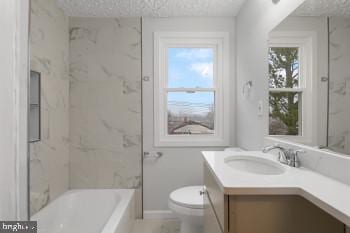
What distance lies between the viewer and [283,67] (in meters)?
1.49

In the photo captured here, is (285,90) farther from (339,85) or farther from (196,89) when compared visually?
(196,89)

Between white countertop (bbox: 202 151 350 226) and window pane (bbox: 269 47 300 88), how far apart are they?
61cm

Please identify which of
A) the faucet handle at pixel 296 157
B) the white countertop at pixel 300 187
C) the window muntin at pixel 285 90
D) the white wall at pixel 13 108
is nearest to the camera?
the white wall at pixel 13 108

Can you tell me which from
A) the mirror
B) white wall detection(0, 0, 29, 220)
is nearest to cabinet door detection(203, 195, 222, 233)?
the mirror

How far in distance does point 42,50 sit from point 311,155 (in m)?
2.26

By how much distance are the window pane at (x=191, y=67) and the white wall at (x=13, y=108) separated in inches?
84.1

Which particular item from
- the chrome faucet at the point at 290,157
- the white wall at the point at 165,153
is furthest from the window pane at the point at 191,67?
the chrome faucet at the point at 290,157

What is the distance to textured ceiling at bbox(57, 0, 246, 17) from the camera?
217 centimetres

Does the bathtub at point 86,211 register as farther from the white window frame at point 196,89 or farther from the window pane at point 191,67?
the window pane at point 191,67

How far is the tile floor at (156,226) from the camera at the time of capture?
7.30 feet

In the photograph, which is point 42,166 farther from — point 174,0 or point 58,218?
point 174,0

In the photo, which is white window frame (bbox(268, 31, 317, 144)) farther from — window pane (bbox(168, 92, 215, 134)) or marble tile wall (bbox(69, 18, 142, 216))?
marble tile wall (bbox(69, 18, 142, 216))

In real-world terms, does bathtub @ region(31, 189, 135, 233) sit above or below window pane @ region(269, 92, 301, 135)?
below

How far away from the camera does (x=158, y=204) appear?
8.18ft
